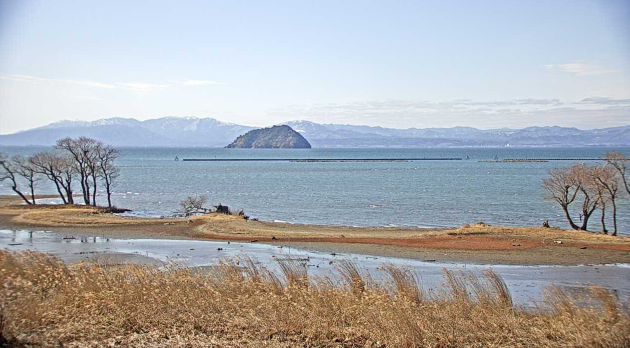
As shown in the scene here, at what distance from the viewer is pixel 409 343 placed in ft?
31.9

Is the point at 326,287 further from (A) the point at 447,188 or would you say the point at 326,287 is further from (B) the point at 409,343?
(A) the point at 447,188

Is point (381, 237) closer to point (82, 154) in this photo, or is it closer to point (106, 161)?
point (106, 161)

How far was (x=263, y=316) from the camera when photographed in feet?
36.3

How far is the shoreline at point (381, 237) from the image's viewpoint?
30094 mm

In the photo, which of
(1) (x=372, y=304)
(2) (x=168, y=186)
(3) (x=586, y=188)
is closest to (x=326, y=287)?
(1) (x=372, y=304)

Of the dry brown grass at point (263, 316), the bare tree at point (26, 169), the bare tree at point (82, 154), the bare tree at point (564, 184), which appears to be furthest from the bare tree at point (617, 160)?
the bare tree at point (26, 169)

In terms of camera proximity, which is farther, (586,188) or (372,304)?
(586,188)

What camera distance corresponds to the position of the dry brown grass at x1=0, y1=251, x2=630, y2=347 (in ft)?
32.3

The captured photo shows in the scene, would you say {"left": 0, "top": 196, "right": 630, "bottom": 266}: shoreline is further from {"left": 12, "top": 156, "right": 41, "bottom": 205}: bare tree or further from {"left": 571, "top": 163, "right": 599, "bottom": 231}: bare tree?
{"left": 12, "top": 156, "right": 41, "bottom": 205}: bare tree

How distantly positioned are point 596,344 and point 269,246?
25324 mm

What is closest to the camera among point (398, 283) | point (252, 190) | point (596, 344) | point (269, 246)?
point (596, 344)

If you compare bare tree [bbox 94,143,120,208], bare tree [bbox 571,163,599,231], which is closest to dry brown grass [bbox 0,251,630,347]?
bare tree [bbox 571,163,599,231]

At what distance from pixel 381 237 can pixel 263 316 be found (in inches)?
1044

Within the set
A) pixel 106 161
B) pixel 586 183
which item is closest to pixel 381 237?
pixel 586 183
